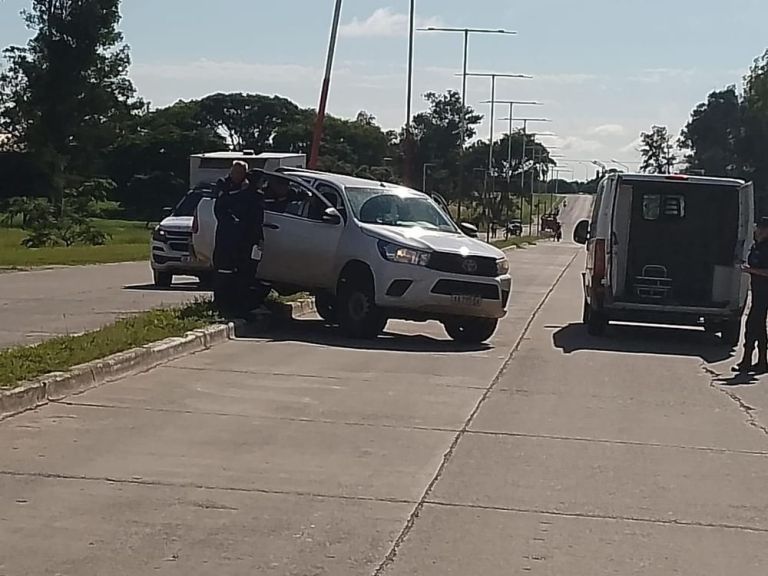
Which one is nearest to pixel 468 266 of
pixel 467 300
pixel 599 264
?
pixel 467 300

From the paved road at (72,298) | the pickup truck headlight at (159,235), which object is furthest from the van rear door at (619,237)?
the pickup truck headlight at (159,235)

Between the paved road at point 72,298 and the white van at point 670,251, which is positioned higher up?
the white van at point 670,251

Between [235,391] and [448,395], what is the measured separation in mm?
1877

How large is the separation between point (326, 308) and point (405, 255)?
2435mm

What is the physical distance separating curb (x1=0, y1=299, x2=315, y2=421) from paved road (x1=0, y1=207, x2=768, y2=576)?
17cm

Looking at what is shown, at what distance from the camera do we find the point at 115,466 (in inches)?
336

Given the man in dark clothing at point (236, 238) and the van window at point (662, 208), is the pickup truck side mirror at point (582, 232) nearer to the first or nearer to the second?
the van window at point (662, 208)

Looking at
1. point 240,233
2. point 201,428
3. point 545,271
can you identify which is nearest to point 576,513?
point 201,428

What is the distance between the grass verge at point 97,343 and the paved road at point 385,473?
451mm

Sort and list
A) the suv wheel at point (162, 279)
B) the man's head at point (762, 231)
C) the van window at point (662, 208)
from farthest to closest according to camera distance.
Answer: the suv wheel at point (162, 279)
the van window at point (662, 208)
the man's head at point (762, 231)

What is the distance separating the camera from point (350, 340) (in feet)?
54.2

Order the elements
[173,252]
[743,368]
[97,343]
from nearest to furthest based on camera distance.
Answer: [97,343] < [743,368] < [173,252]

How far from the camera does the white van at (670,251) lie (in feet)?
60.5

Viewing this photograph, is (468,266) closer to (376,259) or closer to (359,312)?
(376,259)
